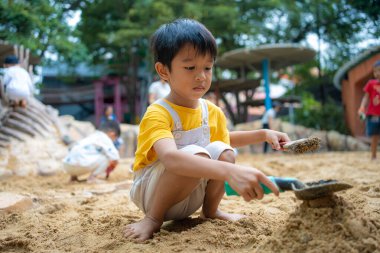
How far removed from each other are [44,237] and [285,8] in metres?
12.0

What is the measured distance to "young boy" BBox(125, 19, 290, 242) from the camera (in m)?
1.68

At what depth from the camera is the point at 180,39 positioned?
1744 millimetres

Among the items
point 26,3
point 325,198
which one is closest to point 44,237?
point 325,198

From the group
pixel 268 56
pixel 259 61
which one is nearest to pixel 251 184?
pixel 268 56

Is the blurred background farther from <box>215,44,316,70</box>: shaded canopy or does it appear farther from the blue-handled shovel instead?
the blue-handled shovel

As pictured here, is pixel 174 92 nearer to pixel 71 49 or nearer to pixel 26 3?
pixel 26 3

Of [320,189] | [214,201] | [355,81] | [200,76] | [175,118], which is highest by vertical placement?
[355,81]

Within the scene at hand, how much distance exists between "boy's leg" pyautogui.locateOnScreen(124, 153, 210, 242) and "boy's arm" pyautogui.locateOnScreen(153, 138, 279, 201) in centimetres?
11

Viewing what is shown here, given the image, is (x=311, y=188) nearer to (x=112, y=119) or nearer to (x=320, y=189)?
(x=320, y=189)

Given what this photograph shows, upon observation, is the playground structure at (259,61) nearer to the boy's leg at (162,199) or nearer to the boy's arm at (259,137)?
the boy's arm at (259,137)

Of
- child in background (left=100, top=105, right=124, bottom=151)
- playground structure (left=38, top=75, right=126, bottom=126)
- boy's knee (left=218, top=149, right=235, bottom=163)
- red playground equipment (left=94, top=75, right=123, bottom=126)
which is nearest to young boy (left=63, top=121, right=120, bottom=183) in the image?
child in background (left=100, top=105, right=124, bottom=151)

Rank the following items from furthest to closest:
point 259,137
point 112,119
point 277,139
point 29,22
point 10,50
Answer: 1. point 10,50
2. point 29,22
3. point 112,119
4. point 259,137
5. point 277,139

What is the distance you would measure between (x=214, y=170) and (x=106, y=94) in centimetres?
1386

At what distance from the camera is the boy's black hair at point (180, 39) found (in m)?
1.74
